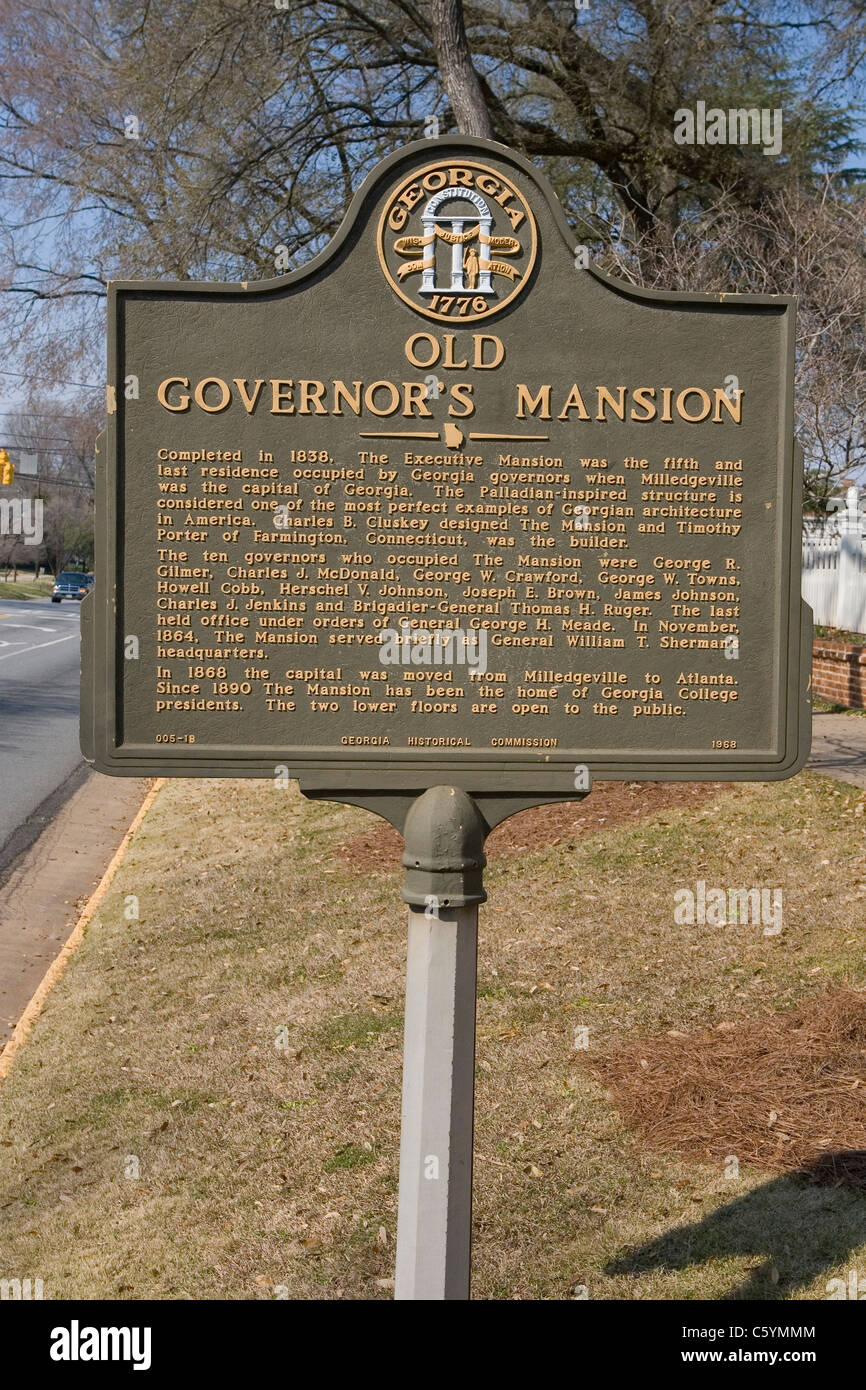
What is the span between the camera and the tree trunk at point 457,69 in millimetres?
11008

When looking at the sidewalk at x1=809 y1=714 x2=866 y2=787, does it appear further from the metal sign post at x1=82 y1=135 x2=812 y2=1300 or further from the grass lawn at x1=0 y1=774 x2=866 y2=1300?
the metal sign post at x1=82 y1=135 x2=812 y2=1300

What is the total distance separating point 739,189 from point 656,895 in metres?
9.08

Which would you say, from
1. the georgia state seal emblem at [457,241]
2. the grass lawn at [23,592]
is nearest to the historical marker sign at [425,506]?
the georgia state seal emblem at [457,241]

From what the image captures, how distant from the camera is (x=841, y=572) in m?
19.8

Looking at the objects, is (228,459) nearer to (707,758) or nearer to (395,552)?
(395,552)

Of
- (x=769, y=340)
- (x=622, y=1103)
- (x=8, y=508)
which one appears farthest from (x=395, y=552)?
(x=8, y=508)

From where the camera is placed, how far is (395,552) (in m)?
3.82

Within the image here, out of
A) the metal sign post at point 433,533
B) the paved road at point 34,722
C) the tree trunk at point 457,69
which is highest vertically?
the tree trunk at point 457,69

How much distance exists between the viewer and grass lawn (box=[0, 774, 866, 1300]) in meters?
4.85

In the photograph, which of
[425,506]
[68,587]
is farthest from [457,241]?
[68,587]

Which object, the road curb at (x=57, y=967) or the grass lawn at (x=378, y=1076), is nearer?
the grass lawn at (x=378, y=1076)

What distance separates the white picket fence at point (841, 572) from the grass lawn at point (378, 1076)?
9305mm

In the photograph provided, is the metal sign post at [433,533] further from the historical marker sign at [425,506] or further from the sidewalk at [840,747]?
the sidewalk at [840,747]

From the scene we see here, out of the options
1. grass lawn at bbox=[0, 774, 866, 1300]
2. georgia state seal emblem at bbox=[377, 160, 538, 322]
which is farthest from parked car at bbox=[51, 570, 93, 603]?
georgia state seal emblem at bbox=[377, 160, 538, 322]
